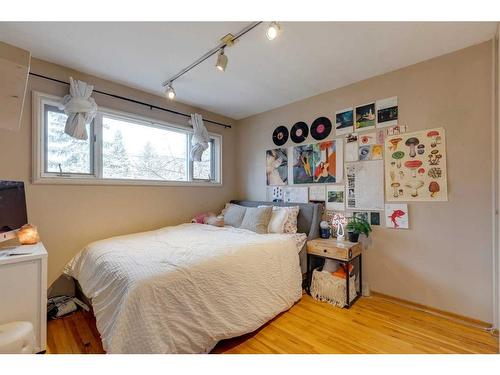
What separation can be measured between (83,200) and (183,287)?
168 cm

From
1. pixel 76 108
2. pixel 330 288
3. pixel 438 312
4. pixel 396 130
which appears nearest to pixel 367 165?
pixel 396 130

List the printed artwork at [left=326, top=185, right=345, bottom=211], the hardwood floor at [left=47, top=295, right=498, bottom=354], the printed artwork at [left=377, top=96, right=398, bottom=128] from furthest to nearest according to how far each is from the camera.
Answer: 1. the printed artwork at [left=326, top=185, right=345, bottom=211]
2. the printed artwork at [left=377, top=96, right=398, bottom=128]
3. the hardwood floor at [left=47, top=295, right=498, bottom=354]

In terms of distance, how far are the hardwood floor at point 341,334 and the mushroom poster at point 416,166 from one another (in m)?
1.09

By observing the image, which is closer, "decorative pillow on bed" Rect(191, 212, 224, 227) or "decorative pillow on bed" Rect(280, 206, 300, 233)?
"decorative pillow on bed" Rect(280, 206, 300, 233)

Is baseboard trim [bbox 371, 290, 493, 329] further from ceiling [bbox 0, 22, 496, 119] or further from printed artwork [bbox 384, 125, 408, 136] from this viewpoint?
ceiling [bbox 0, 22, 496, 119]

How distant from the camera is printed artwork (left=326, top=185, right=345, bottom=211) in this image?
2670mm

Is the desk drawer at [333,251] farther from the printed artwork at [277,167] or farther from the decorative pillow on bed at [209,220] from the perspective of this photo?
the decorative pillow on bed at [209,220]

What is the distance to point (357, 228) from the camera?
2.38 metres

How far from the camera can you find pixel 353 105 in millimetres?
2604

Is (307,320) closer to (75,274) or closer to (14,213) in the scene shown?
(75,274)

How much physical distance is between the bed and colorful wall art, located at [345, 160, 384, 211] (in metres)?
0.91

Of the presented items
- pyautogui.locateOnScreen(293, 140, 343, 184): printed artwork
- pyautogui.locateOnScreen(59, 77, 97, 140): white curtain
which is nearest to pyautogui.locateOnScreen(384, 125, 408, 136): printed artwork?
pyautogui.locateOnScreen(293, 140, 343, 184): printed artwork

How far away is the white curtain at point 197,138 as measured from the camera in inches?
126

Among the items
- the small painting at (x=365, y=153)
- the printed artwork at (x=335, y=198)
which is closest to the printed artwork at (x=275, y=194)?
the printed artwork at (x=335, y=198)
